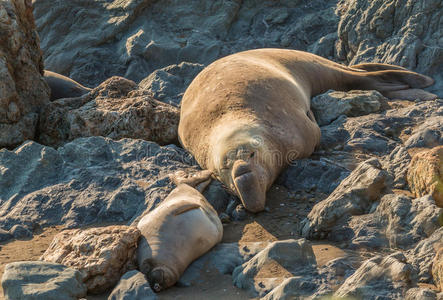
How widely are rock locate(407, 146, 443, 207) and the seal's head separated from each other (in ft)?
4.00

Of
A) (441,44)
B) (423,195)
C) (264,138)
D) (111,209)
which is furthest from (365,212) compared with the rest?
(441,44)

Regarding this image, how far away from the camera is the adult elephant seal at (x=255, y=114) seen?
491cm

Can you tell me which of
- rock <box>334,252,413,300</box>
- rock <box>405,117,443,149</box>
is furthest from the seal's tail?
rock <box>334,252,413,300</box>

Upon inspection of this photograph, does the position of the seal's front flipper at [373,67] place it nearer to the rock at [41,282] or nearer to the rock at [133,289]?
the rock at [133,289]

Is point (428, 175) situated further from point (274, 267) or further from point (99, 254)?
point (99, 254)

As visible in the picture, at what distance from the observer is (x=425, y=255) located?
10.4ft

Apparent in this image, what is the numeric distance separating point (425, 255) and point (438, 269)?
0.91 ft

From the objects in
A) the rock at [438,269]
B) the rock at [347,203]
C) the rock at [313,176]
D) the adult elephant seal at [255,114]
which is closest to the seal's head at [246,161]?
the adult elephant seal at [255,114]

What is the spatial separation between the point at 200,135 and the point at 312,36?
568 cm

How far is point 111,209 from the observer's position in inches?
185

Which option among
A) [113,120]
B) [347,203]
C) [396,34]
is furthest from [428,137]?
[396,34]

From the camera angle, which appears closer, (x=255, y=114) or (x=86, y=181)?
(x=86, y=181)

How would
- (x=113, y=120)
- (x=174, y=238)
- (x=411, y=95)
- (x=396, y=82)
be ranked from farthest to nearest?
(x=396, y=82) < (x=411, y=95) < (x=113, y=120) < (x=174, y=238)

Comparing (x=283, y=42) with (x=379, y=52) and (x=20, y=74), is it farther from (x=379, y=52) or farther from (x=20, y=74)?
(x=20, y=74)
